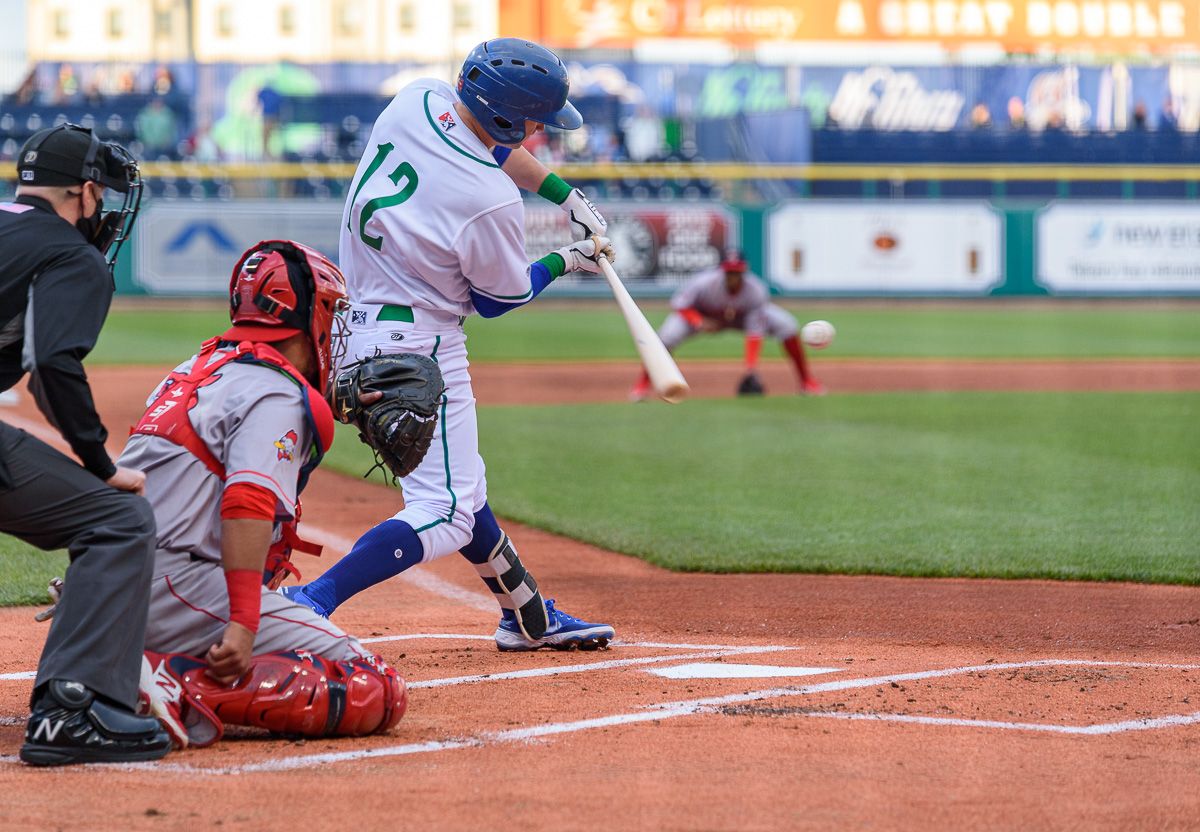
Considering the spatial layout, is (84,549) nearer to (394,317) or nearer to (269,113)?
(394,317)

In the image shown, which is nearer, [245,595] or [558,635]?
[245,595]

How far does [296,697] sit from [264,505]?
21.3 inches

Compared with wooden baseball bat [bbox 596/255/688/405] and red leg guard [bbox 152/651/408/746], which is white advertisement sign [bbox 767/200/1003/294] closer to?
wooden baseball bat [bbox 596/255/688/405]

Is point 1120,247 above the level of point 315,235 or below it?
below

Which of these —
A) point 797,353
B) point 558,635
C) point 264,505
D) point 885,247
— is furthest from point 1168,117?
point 264,505

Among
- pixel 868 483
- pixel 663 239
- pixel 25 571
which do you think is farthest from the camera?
pixel 663 239

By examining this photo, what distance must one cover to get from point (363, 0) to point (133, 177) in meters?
62.1

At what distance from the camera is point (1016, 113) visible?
35938 millimetres

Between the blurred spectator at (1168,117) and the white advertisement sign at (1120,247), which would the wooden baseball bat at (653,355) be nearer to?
the white advertisement sign at (1120,247)

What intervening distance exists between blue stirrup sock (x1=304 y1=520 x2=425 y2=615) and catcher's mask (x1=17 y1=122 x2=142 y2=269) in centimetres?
127

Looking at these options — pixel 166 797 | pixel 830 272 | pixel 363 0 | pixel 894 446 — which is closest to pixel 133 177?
pixel 166 797

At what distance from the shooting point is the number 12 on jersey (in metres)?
4.72

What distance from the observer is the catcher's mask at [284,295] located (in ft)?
12.7

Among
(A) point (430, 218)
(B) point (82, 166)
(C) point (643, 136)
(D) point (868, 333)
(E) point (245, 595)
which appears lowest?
(D) point (868, 333)
